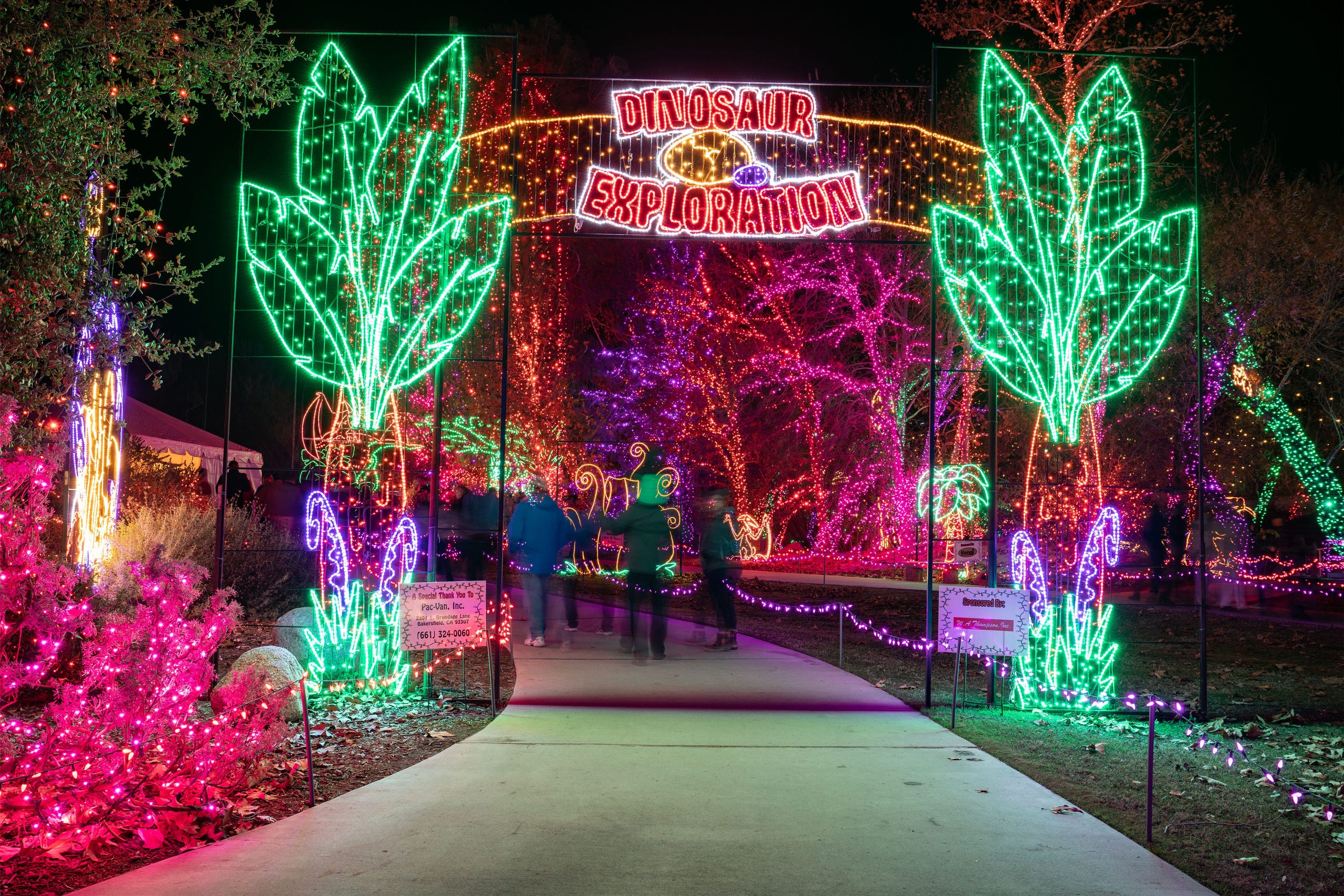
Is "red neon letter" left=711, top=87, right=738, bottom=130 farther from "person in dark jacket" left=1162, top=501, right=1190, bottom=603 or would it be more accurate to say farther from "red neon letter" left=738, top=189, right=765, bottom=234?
"person in dark jacket" left=1162, top=501, right=1190, bottom=603

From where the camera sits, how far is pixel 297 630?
905cm

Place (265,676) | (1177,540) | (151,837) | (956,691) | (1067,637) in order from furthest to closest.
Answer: (1177,540) < (1067,637) < (956,691) < (265,676) < (151,837)

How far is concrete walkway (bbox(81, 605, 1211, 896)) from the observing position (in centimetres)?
427

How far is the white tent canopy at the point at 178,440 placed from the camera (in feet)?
75.4

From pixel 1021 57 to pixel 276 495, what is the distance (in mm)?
16358

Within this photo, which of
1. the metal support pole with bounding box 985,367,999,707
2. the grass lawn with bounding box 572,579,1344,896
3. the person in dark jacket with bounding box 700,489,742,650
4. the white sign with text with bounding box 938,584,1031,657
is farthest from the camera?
the person in dark jacket with bounding box 700,489,742,650

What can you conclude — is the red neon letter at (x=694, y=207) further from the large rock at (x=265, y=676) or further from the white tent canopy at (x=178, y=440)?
the white tent canopy at (x=178, y=440)

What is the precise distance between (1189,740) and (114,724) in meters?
6.98

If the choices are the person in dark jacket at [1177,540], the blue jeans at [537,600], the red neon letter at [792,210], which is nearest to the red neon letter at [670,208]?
the red neon letter at [792,210]

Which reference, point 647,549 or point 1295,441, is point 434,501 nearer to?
point 647,549

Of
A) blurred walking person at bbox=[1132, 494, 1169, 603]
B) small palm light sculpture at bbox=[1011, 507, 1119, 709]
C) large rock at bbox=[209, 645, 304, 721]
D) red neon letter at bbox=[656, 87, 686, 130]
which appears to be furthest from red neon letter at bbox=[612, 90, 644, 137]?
blurred walking person at bbox=[1132, 494, 1169, 603]

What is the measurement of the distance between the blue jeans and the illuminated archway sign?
3.93 metres

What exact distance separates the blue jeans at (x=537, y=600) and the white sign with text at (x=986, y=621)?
4685mm

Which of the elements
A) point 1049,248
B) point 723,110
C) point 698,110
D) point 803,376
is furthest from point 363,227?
point 803,376
